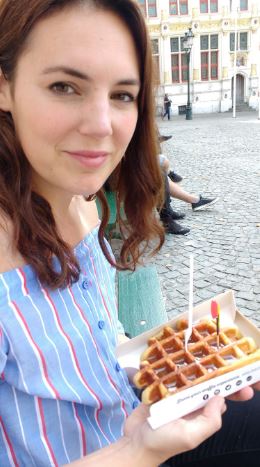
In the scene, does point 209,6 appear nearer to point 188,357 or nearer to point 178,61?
point 178,61

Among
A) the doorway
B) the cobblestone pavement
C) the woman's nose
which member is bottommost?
the cobblestone pavement

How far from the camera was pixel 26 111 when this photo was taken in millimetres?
970

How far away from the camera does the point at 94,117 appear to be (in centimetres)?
99

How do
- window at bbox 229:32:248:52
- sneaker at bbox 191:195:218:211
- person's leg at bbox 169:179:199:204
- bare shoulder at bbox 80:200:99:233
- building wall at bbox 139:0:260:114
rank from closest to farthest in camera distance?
bare shoulder at bbox 80:200:99:233 < person's leg at bbox 169:179:199:204 < sneaker at bbox 191:195:218:211 < building wall at bbox 139:0:260:114 < window at bbox 229:32:248:52

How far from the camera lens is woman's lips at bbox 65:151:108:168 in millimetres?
1024

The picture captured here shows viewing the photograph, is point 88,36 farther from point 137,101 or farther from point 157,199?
point 157,199

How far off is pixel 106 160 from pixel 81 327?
46cm

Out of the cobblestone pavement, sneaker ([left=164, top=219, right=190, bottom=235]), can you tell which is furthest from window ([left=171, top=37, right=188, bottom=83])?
sneaker ([left=164, top=219, right=190, bottom=235])

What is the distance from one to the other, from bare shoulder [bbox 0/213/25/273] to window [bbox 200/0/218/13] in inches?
1434

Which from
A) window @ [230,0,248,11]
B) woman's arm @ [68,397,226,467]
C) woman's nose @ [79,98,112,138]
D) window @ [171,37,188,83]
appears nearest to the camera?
woman's arm @ [68,397,226,467]

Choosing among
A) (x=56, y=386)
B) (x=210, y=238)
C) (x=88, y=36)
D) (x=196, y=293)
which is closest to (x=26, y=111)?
(x=88, y=36)

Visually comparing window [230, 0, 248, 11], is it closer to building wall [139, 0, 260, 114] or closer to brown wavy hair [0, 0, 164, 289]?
building wall [139, 0, 260, 114]

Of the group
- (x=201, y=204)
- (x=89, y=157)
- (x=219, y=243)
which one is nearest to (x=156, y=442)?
(x=89, y=157)

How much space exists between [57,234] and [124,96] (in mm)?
430
